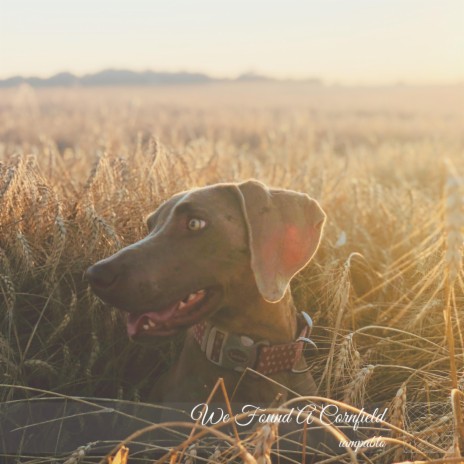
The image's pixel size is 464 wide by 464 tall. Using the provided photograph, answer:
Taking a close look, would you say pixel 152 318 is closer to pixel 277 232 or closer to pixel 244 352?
pixel 244 352

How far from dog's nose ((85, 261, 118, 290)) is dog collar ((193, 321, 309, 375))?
1.62 feet

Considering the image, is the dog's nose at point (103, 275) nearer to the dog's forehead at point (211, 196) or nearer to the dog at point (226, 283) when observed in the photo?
the dog at point (226, 283)

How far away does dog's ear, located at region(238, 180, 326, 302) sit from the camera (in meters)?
2.89

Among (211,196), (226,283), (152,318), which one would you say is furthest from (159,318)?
(211,196)

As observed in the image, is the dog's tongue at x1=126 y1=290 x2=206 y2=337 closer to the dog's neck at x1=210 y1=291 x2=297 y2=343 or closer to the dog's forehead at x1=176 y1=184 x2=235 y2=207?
the dog's neck at x1=210 y1=291 x2=297 y2=343

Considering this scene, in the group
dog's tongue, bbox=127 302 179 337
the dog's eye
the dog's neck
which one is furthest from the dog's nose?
the dog's neck

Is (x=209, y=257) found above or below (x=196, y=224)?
below

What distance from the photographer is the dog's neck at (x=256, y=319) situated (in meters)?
2.96

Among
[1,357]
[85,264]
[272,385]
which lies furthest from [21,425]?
[272,385]

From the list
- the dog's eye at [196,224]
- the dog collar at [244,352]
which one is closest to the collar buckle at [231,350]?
the dog collar at [244,352]

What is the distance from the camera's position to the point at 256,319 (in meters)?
2.99

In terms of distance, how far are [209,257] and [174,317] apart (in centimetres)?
28

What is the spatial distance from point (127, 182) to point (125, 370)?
1.20 metres

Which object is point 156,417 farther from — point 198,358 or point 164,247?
point 164,247
